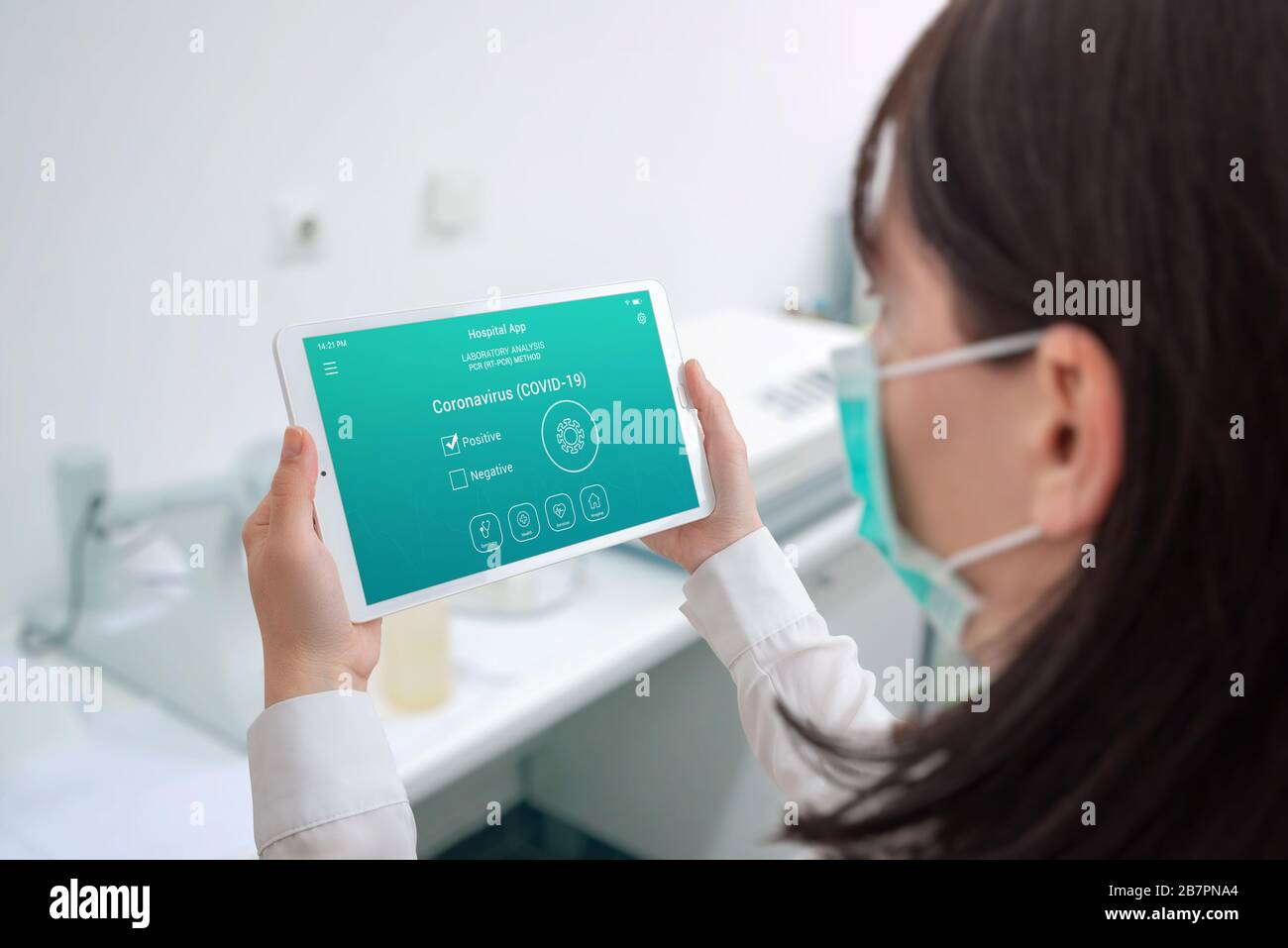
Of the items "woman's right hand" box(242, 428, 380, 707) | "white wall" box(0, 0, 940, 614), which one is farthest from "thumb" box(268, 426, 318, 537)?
"white wall" box(0, 0, 940, 614)

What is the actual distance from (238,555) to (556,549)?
1.27 ft

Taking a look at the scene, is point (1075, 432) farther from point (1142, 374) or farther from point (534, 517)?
point (534, 517)

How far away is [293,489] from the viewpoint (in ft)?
2.19

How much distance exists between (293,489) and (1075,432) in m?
0.46

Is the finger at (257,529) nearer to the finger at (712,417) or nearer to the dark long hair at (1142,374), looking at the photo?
the finger at (712,417)

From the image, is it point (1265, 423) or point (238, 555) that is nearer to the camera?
point (1265, 423)

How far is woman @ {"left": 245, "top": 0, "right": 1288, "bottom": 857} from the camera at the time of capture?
485 mm

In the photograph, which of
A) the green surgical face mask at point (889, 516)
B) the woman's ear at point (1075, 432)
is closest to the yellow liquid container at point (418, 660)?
the green surgical face mask at point (889, 516)

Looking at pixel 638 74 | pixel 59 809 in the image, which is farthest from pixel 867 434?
pixel 638 74

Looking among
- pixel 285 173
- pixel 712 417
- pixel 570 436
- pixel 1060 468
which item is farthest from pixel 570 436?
pixel 285 173

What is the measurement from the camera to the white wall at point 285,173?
1079 mm

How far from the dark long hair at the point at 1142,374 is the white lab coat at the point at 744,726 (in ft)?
0.47
